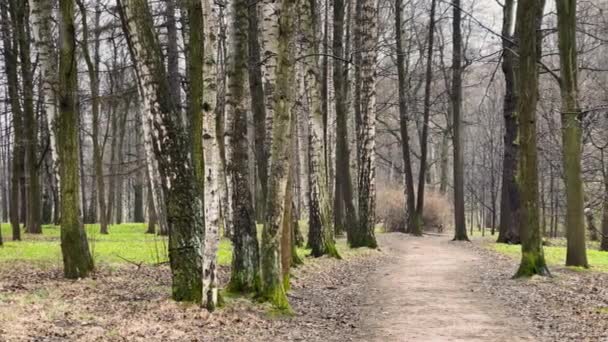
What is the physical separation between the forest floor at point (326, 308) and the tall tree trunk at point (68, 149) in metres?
0.60

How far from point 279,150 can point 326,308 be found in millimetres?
2992

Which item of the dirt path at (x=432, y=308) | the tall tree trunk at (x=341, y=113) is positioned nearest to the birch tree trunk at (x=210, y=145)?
the dirt path at (x=432, y=308)

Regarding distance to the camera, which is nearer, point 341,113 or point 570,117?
point 570,117

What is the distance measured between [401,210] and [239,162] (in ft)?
81.0

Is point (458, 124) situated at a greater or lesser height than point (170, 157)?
greater

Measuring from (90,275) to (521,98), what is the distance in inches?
375

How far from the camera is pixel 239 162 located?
1045 cm

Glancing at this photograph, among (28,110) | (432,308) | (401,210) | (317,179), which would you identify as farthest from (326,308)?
(401,210)

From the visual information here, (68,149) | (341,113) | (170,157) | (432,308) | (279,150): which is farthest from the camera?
(341,113)

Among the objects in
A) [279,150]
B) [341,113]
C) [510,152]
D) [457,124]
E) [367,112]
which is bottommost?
[279,150]

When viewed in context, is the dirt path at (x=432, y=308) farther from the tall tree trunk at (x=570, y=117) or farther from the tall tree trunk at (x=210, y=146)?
the tall tree trunk at (x=570, y=117)

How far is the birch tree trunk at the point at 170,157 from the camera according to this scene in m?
9.10

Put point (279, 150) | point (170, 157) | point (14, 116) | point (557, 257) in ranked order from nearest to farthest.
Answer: point (170, 157) → point (279, 150) → point (557, 257) → point (14, 116)

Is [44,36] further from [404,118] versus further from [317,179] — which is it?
[404,118]
